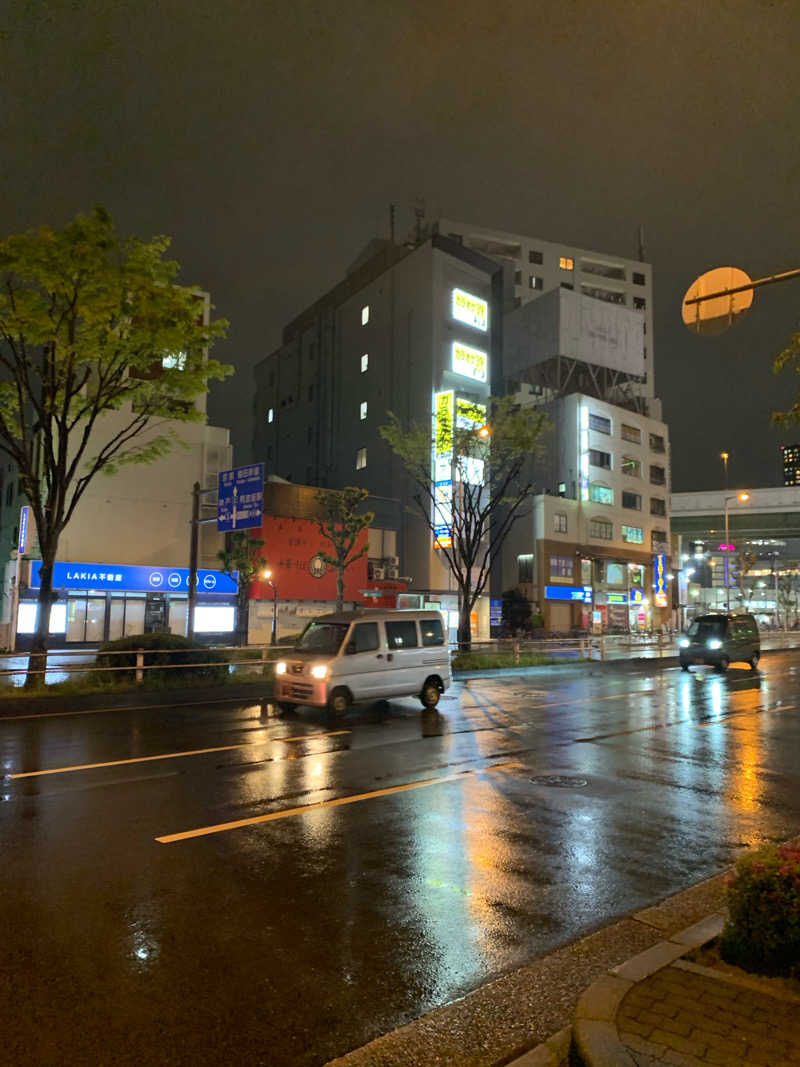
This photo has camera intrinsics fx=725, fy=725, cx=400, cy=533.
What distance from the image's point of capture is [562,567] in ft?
202

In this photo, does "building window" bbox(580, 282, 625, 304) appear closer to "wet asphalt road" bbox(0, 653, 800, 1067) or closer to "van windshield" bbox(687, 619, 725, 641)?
"van windshield" bbox(687, 619, 725, 641)

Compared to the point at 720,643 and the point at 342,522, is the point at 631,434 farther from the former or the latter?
the point at 720,643

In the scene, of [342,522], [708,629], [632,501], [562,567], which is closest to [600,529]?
[632,501]

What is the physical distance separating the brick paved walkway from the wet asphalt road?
101cm

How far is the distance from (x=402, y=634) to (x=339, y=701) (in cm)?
217

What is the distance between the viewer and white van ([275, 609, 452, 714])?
13.9 meters

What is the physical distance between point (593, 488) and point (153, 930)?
63410 millimetres

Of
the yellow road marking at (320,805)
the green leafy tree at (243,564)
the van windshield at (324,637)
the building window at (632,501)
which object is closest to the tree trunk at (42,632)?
the van windshield at (324,637)

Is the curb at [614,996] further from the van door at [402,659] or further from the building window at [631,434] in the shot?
the building window at [631,434]

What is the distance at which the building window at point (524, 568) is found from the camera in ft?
202

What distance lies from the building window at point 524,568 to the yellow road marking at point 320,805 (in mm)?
52102

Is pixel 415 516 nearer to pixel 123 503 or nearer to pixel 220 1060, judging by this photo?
pixel 123 503

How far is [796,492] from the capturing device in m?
74.9

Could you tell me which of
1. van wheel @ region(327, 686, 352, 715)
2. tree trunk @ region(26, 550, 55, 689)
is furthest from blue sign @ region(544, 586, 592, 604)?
van wheel @ region(327, 686, 352, 715)
